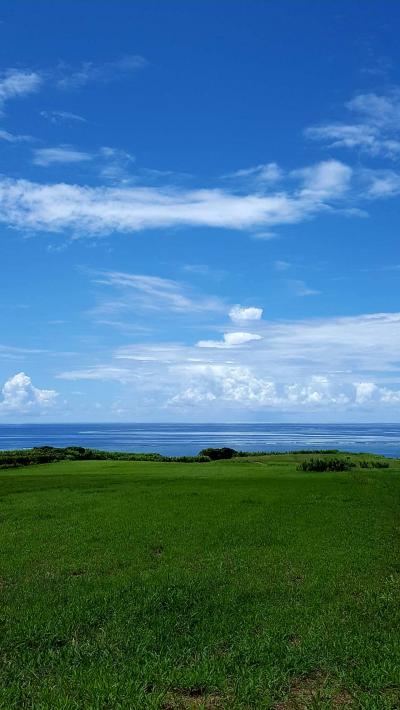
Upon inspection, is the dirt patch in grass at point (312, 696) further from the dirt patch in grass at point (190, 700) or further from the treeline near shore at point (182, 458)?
the treeline near shore at point (182, 458)

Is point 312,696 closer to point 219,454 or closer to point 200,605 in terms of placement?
point 200,605

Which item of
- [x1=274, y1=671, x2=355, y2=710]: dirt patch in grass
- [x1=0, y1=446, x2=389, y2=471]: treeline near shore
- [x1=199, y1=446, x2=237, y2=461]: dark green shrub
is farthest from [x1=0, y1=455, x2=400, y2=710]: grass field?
[x1=199, y1=446, x2=237, y2=461]: dark green shrub

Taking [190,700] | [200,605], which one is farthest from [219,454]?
[190,700]

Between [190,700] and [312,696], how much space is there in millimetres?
1903

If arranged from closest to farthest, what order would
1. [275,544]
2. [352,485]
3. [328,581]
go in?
[328,581], [275,544], [352,485]

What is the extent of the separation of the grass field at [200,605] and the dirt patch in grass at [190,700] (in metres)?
0.03

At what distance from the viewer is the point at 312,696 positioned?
8.80m

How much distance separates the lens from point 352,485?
111ft

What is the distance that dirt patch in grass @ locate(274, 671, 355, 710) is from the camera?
859 cm

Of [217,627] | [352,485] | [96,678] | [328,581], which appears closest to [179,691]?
[96,678]

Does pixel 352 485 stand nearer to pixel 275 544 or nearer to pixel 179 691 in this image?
pixel 275 544

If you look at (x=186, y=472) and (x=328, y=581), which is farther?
(x=186, y=472)

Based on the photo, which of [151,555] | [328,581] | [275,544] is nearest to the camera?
[328,581]

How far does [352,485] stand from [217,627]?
23886mm
